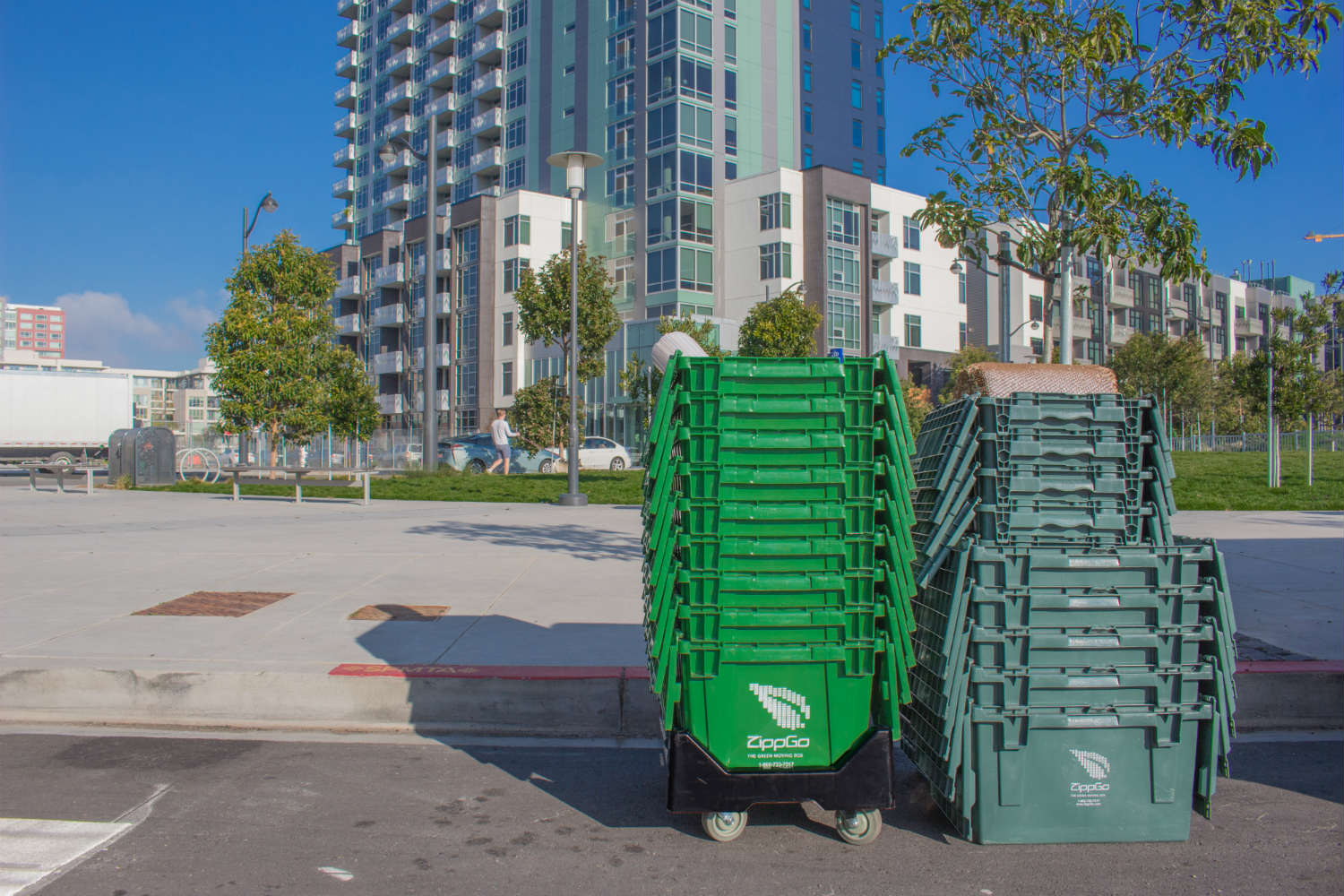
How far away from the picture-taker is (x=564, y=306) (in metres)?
25.7

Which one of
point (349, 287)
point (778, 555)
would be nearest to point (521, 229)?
point (349, 287)

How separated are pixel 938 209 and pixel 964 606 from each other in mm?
6466

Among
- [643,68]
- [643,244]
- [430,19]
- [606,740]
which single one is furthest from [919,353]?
[606,740]

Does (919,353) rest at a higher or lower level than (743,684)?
higher

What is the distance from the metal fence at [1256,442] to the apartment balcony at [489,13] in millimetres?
47759

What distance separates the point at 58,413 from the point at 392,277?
2770 centimetres

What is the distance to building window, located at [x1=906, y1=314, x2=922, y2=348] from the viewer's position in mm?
54250

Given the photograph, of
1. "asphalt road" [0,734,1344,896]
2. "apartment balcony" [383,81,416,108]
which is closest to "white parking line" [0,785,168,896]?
"asphalt road" [0,734,1344,896]

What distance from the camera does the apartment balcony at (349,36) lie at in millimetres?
76938

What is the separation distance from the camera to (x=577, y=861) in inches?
141

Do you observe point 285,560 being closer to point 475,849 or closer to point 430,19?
point 475,849

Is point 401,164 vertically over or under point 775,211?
over

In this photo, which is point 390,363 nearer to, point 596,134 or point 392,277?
point 392,277

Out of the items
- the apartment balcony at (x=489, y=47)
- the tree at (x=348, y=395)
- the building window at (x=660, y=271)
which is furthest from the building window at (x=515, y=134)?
the tree at (x=348, y=395)
